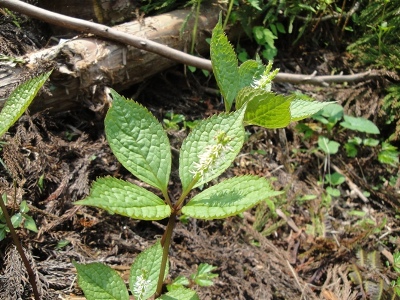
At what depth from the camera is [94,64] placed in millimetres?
2562

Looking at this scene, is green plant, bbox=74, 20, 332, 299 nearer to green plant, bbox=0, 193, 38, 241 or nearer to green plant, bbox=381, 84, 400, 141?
green plant, bbox=0, 193, 38, 241

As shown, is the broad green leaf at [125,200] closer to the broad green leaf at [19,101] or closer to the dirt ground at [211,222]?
the broad green leaf at [19,101]

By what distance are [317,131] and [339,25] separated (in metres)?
1.22

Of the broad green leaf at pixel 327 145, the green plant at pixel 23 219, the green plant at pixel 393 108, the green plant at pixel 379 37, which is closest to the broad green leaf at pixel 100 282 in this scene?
the green plant at pixel 23 219

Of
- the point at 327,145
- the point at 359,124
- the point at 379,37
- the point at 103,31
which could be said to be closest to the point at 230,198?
the point at 103,31

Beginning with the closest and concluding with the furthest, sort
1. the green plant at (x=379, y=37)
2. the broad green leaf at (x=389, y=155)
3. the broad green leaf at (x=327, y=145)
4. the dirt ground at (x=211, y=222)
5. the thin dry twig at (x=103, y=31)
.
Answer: the dirt ground at (x=211, y=222) < the thin dry twig at (x=103, y=31) < the broad green leaf at (x=327, y=145) < the broad green leaf at (x=389, y=155) < the green plant at (x=379, y=37)

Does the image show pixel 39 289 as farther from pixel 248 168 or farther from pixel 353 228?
pixel 353 228

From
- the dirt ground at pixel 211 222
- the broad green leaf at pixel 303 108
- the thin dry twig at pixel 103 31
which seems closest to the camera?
the broad green leaf at pixel 303 108

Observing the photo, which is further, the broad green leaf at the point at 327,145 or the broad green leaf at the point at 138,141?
the broad green leaf at the point at 327,145

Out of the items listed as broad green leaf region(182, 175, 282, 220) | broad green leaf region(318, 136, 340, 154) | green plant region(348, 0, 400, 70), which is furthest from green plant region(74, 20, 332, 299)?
green plant region(348, 0, 400, 70)

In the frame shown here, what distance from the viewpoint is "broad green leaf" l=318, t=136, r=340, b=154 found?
10.3 ft

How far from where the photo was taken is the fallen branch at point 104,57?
7.94 feet

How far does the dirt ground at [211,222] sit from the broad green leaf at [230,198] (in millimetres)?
907

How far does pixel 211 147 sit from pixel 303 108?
47cm
